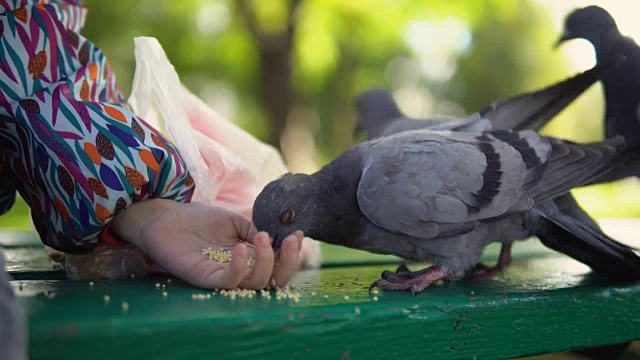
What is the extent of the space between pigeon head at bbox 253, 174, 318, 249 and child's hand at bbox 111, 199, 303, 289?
0.06 metres

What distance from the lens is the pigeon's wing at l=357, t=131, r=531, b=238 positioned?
1.47 meters

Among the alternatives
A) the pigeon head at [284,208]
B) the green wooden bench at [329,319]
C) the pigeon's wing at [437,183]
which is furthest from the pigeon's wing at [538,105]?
the pigeon head at [284,208]

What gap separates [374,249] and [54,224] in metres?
0.78

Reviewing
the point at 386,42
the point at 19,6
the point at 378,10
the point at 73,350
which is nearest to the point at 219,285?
the point at 73,350

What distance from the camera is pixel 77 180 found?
4.49 ft

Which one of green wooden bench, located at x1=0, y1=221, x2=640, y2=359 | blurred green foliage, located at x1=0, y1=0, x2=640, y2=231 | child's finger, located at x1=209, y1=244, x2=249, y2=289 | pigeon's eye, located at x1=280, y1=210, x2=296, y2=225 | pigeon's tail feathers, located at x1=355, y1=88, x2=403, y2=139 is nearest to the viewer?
green wooden bench, located at x1=0, y1=221, x2=640, y2=359

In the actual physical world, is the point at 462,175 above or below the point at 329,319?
above

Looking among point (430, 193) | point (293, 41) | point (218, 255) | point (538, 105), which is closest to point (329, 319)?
point (218, 255)

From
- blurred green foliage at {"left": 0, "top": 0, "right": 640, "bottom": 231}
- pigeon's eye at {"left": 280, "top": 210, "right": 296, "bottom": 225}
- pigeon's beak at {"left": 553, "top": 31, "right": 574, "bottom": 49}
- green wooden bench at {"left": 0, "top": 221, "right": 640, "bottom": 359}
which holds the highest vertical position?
blurred green foliage at {"left": 0, "top": 0, "right": 640, "bottom": 231}

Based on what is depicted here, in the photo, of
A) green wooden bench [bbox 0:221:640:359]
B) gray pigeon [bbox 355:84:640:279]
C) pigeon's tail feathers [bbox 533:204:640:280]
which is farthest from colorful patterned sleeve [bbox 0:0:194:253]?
pigeon's tail feathers [bbox 533:204:640:280]

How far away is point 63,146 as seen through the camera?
138cm

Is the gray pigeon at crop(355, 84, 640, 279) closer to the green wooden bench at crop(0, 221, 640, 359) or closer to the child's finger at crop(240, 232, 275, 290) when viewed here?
the green wooden bench at crop(0, 221, 640, 359)

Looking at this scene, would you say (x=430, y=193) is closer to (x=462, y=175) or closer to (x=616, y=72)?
(x=462, y=175)

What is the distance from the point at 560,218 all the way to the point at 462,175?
37 cm
